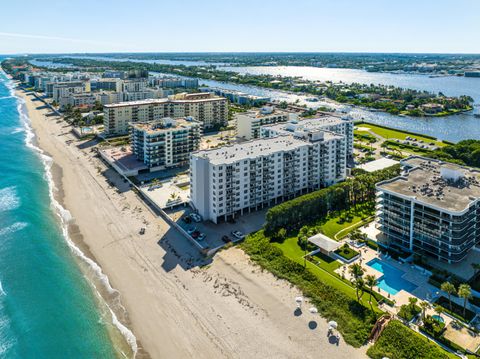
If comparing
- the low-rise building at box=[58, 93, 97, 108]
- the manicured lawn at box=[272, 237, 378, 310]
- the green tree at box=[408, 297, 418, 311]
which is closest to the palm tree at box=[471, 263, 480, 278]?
the green tree at box=[408, 297, 418, 311]

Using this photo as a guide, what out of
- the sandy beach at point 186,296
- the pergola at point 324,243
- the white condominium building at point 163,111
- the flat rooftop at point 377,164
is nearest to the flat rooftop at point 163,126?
the white condominium building at point 163,111

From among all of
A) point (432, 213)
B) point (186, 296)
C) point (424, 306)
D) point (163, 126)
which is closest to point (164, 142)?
point (163, 126)

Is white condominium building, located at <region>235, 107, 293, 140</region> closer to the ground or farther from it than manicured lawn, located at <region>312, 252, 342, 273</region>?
farther from it

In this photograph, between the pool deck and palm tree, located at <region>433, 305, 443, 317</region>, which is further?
the pool deck

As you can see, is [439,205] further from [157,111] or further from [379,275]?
[157,111]

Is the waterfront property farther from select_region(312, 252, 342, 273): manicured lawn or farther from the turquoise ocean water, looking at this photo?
the turquoise ocean water

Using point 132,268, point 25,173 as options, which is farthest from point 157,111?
point 132,268
